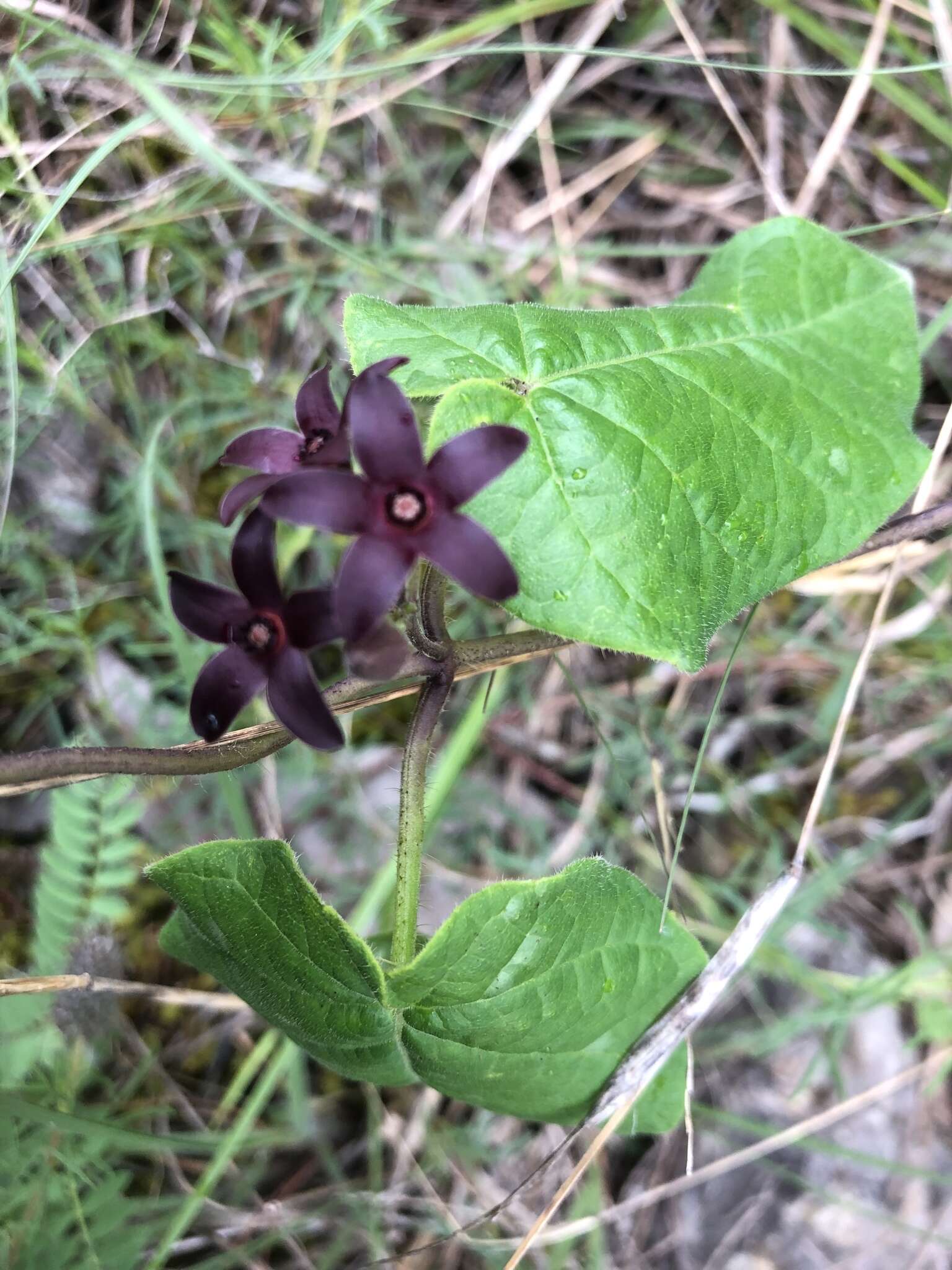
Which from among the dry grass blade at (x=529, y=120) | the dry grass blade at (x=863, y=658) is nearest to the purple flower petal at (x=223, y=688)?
the dry grass blade at (x=863, y=658)

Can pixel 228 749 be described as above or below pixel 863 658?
above

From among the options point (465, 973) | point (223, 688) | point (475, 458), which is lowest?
point (465, 973)

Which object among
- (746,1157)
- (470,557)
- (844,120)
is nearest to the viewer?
(470,557)

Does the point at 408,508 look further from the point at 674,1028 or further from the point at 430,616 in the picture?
the point at 674,1028

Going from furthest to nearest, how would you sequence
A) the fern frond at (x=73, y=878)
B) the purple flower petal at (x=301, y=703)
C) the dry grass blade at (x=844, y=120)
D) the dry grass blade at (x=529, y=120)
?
1. the dry grass blade at (x=529, y=120)
2. the dry grass blade at (x=844, y=120)
3. the fern frond at (x=73, y=878)
4. the purple flower petal at (x=301, y=703)

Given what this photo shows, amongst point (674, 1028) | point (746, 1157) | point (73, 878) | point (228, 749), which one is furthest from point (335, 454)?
point (746, 1157)

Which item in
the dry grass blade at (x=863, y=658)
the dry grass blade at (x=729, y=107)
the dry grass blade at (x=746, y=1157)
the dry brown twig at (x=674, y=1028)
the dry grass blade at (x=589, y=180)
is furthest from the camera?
the dry grass blade at (x=589, y=180)

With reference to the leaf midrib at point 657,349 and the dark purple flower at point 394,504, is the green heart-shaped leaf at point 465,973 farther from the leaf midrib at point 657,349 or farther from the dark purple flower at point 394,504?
the leaf midrib at point 657,349
